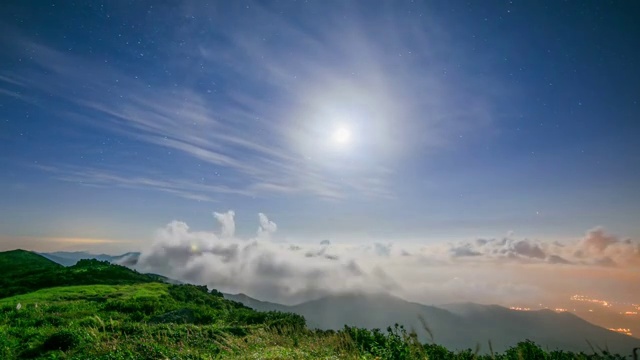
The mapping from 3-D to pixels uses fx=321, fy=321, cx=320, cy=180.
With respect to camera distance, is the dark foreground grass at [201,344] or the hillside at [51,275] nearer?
the dark foreground grass at [201,344]

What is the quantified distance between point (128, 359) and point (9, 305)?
2915 cm

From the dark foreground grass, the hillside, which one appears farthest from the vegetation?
the hillside

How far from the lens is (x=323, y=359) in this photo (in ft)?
42.4

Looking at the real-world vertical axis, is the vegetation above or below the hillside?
above

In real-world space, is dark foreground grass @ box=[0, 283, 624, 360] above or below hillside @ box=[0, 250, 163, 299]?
above

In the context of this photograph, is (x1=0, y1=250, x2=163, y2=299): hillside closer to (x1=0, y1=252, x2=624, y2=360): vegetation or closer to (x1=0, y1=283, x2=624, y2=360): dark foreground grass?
(x1=0, y1=252, x2=624, y2=360): vegetation

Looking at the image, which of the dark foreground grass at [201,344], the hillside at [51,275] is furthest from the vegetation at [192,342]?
the hillside at [51,275]

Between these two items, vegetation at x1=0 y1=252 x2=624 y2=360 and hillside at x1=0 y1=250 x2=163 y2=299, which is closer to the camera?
vegetation at x1=0 y1=252 x2=624 y2=360

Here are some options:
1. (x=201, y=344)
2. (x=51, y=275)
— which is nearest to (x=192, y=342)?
(x=201, y=344)

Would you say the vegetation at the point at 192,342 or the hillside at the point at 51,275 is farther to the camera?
the hillside at the point at 51,275

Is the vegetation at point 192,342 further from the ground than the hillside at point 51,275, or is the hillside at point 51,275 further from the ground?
the vegetation at point 192,342

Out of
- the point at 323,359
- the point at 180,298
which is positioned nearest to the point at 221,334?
the point at 323,359

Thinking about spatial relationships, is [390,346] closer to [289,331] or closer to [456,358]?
[456,358]

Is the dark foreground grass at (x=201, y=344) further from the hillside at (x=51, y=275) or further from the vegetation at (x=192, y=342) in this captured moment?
the hillside at (x=51, y=275)
